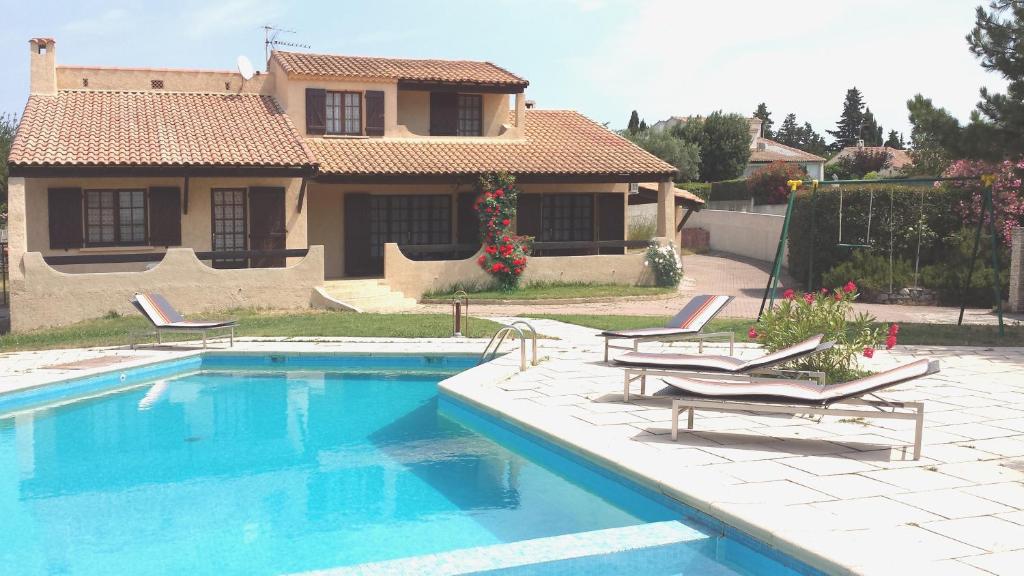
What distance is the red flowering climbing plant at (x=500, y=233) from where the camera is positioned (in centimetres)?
2242

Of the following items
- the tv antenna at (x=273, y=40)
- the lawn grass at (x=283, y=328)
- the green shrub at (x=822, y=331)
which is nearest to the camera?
the green shrub at (x=822, y=331)

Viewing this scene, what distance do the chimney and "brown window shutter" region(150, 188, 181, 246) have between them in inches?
191

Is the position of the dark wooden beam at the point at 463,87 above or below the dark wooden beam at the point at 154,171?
above

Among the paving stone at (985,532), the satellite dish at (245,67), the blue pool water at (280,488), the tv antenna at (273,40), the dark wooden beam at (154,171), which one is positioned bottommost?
the blue pool water at (280,488)

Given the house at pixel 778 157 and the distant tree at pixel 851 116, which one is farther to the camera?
the distant tree at pixel 851 116

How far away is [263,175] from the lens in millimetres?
21078

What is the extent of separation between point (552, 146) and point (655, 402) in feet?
57.8

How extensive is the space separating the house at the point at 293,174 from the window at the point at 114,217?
1.2 inches

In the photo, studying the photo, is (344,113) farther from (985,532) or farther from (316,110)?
(985,532)

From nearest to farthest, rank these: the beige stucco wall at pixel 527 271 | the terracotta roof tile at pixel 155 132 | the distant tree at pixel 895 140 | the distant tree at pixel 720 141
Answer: the terracotta roof tile at pixel 155 132
the beige stucco wall at pixel 527 271
the distant tree at pixel 720 141
the distant tree at pixel 895 140

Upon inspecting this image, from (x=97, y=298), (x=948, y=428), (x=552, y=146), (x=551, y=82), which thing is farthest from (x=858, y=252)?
(x=97, y=298)

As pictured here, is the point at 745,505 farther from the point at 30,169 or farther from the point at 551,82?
the point at 551,82

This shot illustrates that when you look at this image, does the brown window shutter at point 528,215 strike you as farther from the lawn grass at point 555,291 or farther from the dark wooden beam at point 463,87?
the dark wooden beam at point 463,87

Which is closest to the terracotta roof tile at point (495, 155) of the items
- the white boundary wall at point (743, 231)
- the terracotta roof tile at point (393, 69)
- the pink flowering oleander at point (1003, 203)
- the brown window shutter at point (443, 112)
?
the brown window shutter at point (443, 112)
